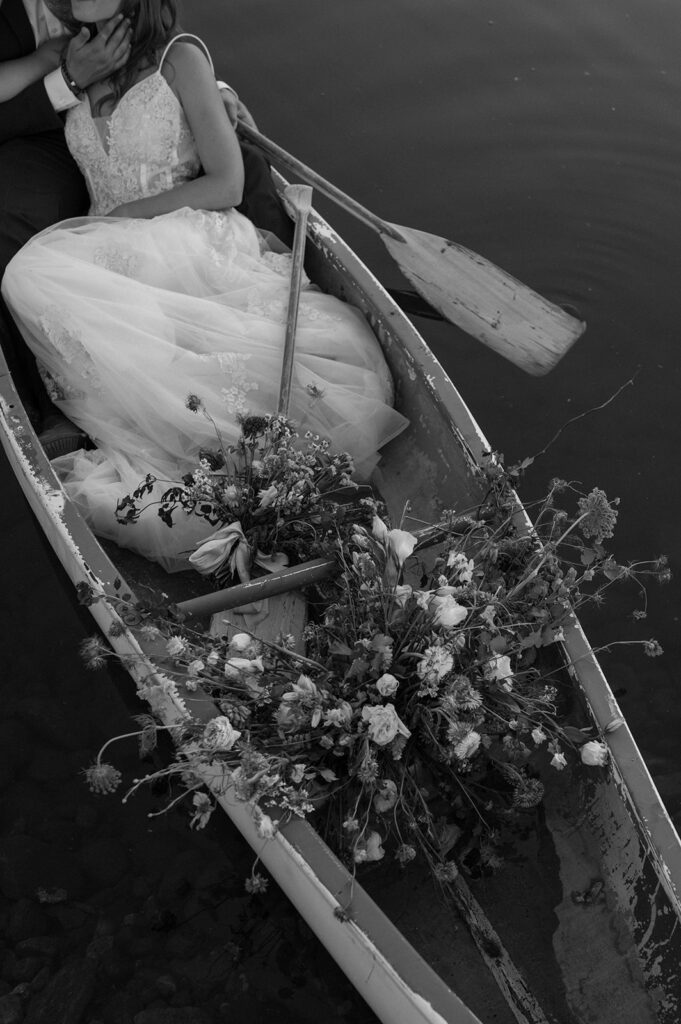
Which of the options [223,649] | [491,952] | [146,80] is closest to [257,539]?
[223,649]

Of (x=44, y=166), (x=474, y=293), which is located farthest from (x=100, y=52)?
(x=474, y=293)

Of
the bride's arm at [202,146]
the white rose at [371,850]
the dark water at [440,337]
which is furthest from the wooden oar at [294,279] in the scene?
the white rose at [371,850]

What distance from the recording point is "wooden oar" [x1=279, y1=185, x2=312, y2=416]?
9.99 ft

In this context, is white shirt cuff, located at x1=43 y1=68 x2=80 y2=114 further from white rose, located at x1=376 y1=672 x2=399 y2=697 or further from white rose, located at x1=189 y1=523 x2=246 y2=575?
white rose, located at x1=376 y1=672 x2=399 y2=697

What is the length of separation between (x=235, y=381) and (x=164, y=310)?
1.06 feet

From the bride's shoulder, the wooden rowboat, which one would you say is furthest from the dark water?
the bride's shoulder

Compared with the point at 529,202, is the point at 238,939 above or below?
below

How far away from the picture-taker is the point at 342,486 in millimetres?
2834

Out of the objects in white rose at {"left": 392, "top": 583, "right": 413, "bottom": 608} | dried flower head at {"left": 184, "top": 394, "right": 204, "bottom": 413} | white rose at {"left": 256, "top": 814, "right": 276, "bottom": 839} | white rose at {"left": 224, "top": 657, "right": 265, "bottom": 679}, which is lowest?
white rose at {"left": 256, "top": 814, "right": 276, "bottom": 839}

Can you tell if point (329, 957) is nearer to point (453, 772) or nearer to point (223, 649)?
point (453, 772)

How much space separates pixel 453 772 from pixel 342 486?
0.84m

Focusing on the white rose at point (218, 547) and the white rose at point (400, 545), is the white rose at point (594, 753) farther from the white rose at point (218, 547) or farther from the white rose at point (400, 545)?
the white rose at point (218, 547)

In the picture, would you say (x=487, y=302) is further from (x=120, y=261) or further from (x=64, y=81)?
(x=64, y=81)

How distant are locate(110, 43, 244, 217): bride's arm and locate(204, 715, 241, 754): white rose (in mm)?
2018
